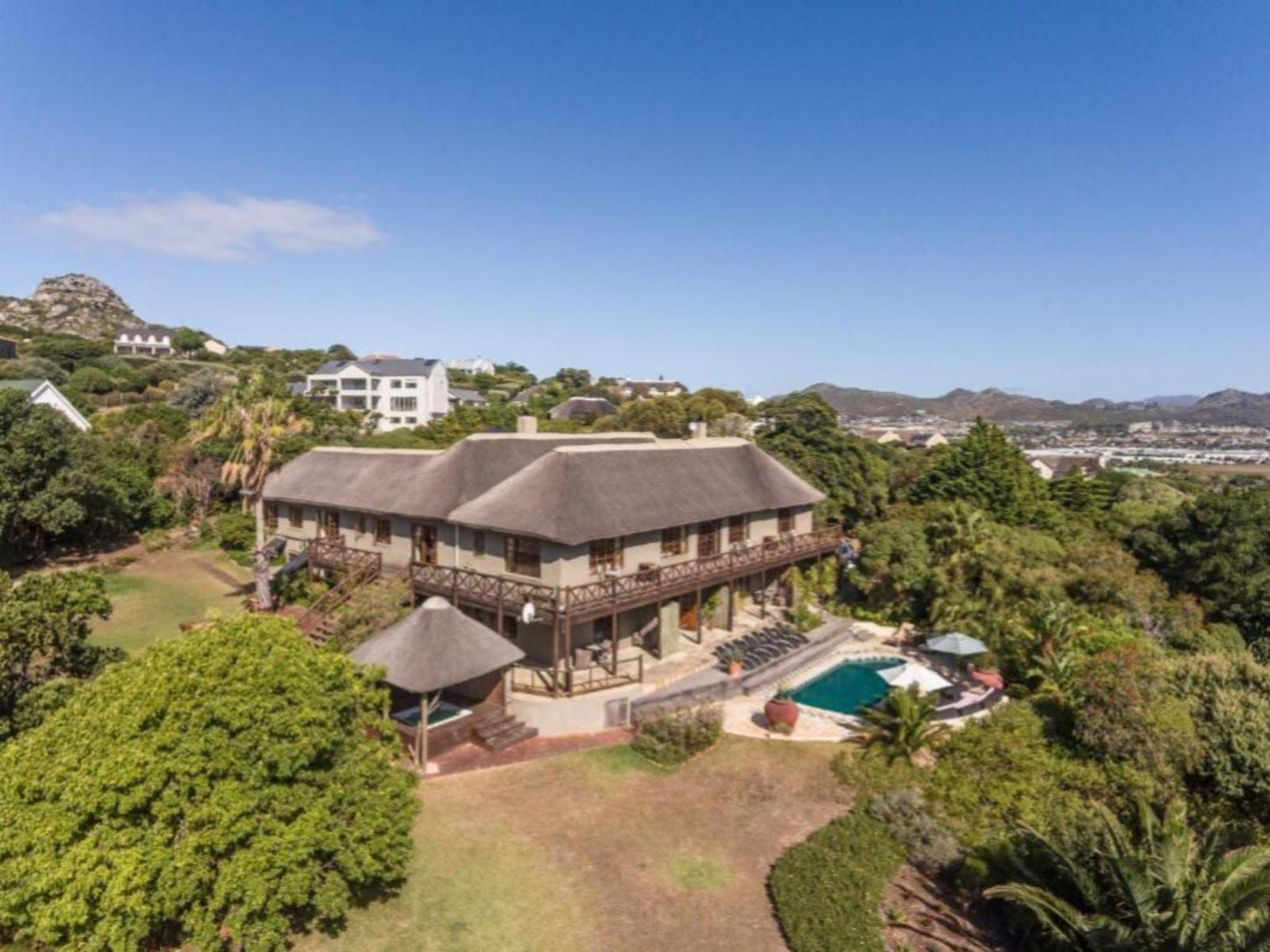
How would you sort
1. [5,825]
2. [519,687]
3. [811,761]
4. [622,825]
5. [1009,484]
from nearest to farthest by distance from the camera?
[5,825]
[622,825]
[811,761]
[519,687]
[1009,484]

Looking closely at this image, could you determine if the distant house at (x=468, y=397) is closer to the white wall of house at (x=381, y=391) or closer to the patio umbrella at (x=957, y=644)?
the white wall of house at (x=381, y=391)

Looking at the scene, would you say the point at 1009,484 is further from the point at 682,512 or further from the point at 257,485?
the point at 257,485

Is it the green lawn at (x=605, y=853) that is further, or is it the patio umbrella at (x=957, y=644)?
the patio umbrella at (x=957, y=644)

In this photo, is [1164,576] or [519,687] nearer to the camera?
[519,687]

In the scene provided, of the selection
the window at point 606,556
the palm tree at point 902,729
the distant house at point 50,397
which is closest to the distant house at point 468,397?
the distant house at point 50,397

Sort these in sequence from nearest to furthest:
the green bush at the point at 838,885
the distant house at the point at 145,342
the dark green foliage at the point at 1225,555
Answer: the green bush at the point at 838,885 → the dark green foliage at the point at 1225,555 → the distant house at the point at 145,342

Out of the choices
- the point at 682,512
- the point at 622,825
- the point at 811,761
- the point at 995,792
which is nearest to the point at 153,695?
the point at 622,825
